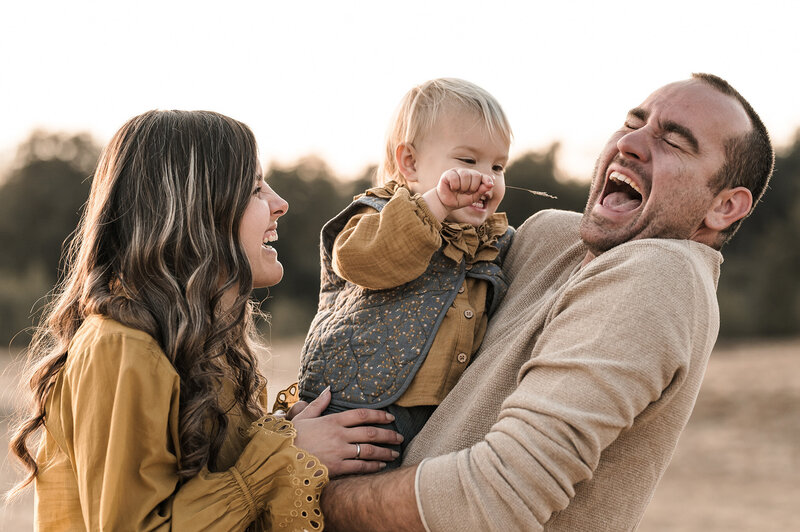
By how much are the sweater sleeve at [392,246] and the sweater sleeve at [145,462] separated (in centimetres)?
61

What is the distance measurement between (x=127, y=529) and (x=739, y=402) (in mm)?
12510

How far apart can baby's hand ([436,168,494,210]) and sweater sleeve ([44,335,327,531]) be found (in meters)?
0.93

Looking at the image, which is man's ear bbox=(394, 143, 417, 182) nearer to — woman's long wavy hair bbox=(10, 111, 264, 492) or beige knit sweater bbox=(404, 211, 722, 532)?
woman's long wavy hair bbox=(10, 111, 264, 492)

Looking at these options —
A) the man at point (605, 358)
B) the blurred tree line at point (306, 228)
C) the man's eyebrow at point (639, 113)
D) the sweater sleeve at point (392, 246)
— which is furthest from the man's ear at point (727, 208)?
the blurred tree line at point (306, 228)

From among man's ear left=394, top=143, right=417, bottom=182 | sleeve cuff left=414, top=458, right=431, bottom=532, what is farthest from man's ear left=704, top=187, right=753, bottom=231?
sleeve cuff left=414, top=458, right=431, bottom=532

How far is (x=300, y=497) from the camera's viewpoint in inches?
90.6

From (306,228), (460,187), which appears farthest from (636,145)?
(306,228)

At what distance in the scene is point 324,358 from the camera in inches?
108

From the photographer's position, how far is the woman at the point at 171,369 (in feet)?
7.12

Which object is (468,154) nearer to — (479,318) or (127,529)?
(479,318)

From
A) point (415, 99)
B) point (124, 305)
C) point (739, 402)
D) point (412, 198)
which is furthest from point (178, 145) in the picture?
point (739, 402)

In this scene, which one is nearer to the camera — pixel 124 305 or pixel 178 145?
pixel 124 305

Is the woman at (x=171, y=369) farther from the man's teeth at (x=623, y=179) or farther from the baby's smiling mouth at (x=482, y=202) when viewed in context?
the man's teeth at (x=623, y=179)

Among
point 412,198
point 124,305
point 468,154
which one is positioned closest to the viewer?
point 124,305
